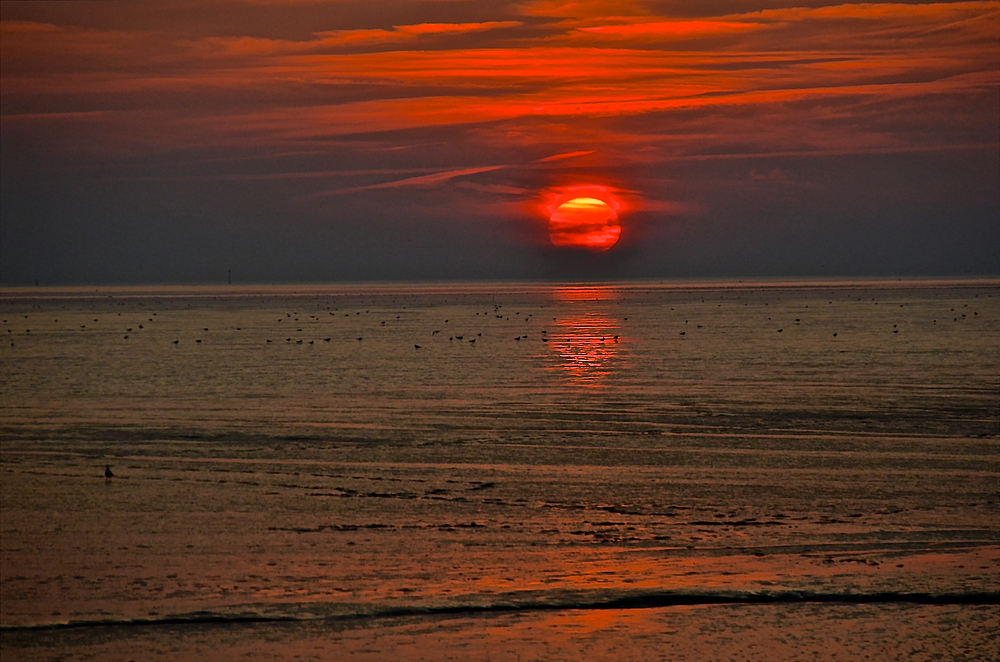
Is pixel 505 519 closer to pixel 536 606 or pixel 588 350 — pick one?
pixel 536 606

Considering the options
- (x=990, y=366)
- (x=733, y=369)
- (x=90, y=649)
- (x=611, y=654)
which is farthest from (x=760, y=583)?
(x=990, y=366)

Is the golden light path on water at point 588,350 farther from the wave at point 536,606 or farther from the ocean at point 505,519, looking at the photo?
the wave at point 536,606

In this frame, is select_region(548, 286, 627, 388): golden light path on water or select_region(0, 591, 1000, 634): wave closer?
select_region(0, 591, 1000, 634): wave

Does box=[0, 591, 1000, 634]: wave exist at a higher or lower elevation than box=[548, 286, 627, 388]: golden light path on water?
lower

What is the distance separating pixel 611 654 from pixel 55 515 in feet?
29.3

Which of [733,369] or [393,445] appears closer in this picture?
[393,445]

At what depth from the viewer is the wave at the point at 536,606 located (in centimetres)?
1102

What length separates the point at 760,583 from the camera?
12.1m

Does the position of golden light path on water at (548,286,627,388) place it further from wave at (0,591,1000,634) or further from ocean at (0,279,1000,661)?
wave at (0,591,1000,634)

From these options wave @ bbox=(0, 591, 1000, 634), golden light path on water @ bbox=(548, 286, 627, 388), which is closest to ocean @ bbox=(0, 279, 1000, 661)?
wave @ bbox=(0, 591, 1000, 634)

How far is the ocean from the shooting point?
35.4ft

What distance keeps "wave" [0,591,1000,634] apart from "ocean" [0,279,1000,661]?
1.3 inches

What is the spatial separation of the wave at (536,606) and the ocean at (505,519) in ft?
0.11

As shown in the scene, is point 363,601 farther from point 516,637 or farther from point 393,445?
point 393,445
